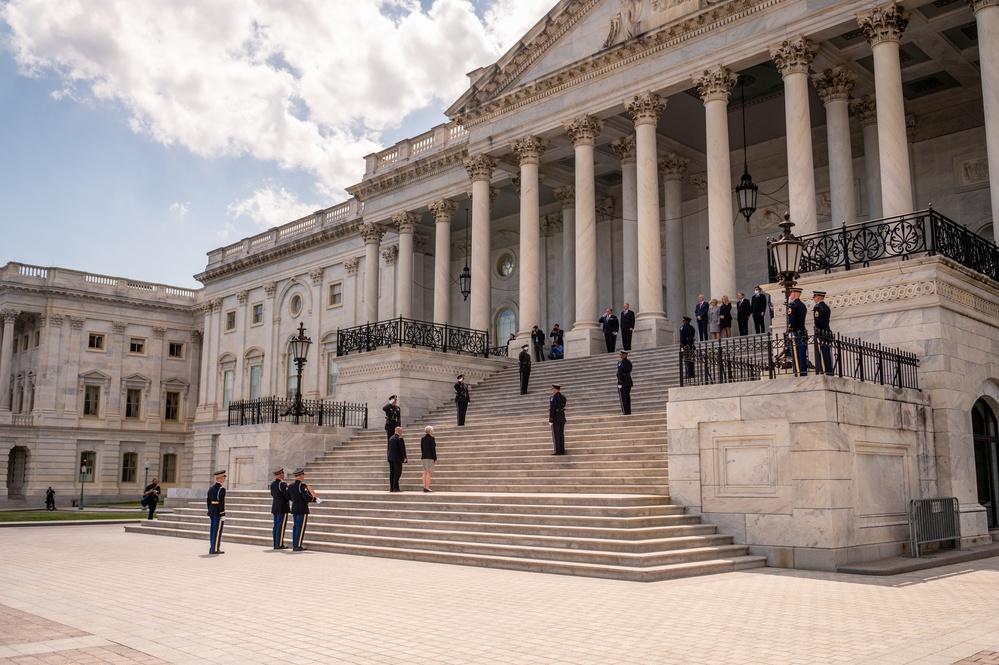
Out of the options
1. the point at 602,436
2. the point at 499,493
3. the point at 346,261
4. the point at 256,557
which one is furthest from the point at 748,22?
the point at 346,261

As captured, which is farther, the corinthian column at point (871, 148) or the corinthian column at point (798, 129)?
the corinthian column at point (871, 148)

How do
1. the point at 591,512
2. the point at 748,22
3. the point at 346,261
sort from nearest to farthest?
the point at 591,512 → the point at 748,22 → the point at 346,261

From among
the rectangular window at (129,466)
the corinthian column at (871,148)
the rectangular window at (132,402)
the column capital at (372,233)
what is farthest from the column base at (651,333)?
the rectangular window at (132,402)

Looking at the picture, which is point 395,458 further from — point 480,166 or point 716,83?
point 480,166

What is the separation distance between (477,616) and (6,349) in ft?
206

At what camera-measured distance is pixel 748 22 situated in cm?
2605

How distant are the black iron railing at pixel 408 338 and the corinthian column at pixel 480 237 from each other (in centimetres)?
102

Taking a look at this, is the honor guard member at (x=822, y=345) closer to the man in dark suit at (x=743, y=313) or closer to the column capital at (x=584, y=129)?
the man in dark suit at (x=743, y=313)

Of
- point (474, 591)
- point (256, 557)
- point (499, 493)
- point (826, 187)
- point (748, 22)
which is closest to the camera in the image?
point (474, 591)

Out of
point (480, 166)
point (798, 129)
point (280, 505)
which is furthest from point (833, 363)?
point (480, 166)

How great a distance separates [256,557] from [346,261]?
1359 inches

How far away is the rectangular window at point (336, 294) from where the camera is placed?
5081cm

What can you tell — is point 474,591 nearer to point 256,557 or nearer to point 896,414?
point 256,557

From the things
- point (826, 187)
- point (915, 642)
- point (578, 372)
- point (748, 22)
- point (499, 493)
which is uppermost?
point (748, 22)
